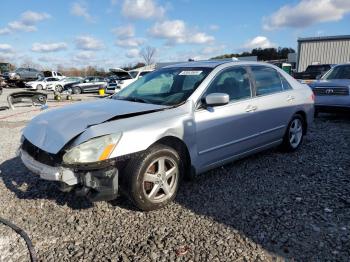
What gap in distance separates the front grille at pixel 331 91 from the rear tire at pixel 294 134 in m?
3.38

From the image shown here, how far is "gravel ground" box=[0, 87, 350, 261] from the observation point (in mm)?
2678

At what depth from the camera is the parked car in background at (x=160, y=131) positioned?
2938mm

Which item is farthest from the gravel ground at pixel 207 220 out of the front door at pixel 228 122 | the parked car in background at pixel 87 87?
the parked car in background at pixel 87 87

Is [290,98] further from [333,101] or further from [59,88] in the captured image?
[59,88]

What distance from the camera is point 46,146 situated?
3062 mm

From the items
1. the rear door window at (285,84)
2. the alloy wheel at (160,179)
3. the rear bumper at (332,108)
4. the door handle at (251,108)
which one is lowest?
the alloy wheel at (160,179)

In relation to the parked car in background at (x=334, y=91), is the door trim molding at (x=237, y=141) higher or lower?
lower

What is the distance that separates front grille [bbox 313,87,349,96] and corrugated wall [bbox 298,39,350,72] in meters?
21.9

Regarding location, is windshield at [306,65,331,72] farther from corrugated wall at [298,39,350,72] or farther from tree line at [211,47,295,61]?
tree line at [211,47,295,61]

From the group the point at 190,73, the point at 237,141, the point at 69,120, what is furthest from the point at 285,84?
the point at 69,120

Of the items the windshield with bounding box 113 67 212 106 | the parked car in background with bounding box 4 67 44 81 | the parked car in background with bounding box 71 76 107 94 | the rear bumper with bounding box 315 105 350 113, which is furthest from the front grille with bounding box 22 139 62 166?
the parked car in background with bounding box 4 67 44 81

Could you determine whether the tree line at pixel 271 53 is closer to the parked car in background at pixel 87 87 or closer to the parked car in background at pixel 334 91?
the parked car in background at pixel 87 87

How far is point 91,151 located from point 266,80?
313 cm

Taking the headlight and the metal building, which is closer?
the headlight
